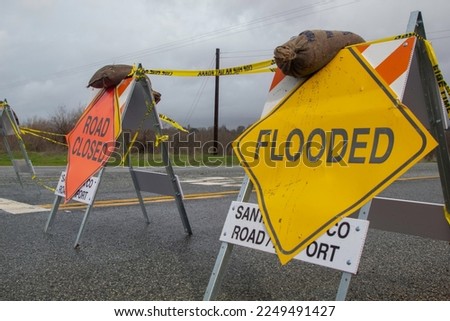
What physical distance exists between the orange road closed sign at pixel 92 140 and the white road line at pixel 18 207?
198 cm

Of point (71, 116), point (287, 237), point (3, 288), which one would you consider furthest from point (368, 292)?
point (71, 116)

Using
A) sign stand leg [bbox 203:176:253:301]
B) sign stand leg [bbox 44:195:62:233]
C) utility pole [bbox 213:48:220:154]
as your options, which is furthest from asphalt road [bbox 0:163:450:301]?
utility pole [bbox 213:48:220:154]

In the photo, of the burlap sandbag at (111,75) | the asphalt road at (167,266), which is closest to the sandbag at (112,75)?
the burlap sandbag at (111,75)

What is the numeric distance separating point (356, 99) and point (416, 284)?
6.86 ft

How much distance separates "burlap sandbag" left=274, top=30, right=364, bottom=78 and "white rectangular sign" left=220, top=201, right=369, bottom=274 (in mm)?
958

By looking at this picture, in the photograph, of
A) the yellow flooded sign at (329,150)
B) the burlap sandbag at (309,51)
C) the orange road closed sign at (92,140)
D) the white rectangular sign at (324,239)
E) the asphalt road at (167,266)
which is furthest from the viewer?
the orange road closed sign at (92,140)

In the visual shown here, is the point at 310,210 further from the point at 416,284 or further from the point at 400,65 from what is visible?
the point at 416,284

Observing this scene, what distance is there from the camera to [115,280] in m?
3.81

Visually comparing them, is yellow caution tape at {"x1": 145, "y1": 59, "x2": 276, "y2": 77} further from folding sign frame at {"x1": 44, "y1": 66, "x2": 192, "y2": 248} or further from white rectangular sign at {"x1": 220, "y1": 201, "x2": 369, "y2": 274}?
white rectangular sign at {"x1": 220, "y1": 201, "x2": 369, "y2": 274}

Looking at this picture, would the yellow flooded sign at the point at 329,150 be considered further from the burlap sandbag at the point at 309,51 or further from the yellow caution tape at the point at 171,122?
the yellow caution tape at the point at 171,122

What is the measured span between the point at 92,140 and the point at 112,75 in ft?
2.61

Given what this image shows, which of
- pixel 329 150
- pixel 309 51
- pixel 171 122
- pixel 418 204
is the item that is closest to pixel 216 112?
pixel 171 122

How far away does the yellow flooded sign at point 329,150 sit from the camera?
2.60 m

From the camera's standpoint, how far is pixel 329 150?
2830 millimetres
